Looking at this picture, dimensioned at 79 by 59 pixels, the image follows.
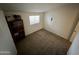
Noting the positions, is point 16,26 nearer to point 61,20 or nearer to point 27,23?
point 27,23

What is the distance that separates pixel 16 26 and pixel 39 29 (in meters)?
0.42

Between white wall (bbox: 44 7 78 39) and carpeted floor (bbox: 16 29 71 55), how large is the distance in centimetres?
12

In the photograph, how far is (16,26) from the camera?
4.04ft

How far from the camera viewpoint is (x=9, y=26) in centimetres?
113

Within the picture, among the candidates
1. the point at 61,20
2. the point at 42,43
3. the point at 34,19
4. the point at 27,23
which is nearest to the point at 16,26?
the point at 27,23

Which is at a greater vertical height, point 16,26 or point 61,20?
point 61,20

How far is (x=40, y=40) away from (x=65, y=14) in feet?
2.17

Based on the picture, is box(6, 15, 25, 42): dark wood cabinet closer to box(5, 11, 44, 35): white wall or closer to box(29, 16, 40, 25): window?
box(5, 11, 44, 35): white wall

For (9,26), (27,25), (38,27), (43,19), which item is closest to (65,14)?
(43,19)

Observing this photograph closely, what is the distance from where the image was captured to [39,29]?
1311 mm

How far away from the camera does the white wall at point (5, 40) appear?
1050 mm

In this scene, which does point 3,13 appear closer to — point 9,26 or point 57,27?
point 9,26

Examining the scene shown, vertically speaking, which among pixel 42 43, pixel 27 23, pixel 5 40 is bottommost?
pixel 42 43

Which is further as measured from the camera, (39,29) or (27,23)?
(39,29)
